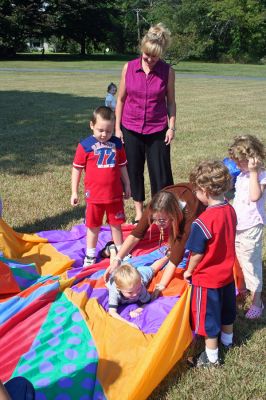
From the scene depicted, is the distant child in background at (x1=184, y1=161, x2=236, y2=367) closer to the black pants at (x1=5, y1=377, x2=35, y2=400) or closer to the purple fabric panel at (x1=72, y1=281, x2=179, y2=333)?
the purple fabric panel at (x1=72, y1=281, x2=179, y2=333)

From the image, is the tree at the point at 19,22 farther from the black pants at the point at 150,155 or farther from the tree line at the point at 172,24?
the black pants at the point at 150,155

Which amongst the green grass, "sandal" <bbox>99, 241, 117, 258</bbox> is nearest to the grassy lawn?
"sandal" <bbox>99, 241, 117, 258</bbox>

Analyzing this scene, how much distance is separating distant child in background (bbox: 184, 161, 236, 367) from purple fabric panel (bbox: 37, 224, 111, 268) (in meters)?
1.64

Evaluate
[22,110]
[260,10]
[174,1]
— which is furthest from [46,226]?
[174,1]

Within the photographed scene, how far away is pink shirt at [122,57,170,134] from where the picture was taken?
4801mm

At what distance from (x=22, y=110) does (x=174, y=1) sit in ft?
169

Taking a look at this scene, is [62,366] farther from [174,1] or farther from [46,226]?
[174,1]

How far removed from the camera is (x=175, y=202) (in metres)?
3.43

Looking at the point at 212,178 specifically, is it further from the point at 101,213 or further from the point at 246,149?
the point at 101,213

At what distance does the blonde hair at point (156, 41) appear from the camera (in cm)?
441

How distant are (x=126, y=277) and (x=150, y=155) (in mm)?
1999

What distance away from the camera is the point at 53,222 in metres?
5.59

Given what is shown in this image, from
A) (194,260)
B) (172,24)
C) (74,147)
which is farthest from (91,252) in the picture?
(172,24)

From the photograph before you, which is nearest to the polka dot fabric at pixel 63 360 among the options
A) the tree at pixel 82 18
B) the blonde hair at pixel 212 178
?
the blonde hair at pixel 212 178
